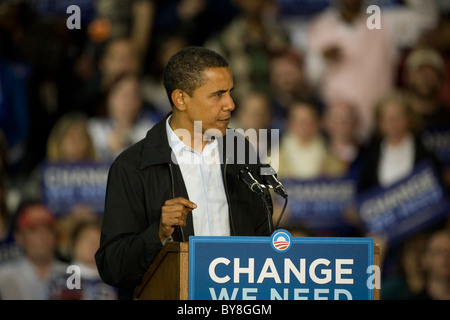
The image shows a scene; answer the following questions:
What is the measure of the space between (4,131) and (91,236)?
124 cm

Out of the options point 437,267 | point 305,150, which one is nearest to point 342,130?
point 305,150

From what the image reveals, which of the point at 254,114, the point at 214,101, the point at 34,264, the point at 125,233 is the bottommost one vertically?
the point at 125,233

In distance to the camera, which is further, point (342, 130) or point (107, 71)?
point (342, 130)

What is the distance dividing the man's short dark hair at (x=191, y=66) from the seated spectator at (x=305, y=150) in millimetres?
3411

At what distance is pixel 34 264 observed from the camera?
6215 mm

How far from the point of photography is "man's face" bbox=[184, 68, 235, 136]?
116 inches

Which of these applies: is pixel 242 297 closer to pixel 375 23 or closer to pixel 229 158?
pixel 229 158

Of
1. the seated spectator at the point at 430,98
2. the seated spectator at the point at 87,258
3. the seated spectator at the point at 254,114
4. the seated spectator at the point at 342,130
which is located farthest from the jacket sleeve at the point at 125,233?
the seated spectator at the point at 430,98

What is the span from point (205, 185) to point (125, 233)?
1.34 feet

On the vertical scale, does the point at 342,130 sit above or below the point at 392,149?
above

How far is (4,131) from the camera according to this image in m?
6.30

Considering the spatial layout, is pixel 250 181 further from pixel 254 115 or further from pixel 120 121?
pixel 120 121

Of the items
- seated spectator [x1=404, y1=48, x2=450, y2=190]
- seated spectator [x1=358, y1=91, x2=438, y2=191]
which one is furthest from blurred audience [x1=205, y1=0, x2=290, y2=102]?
seated spectator [x1=404, y1=48, x2=450, y2=190]

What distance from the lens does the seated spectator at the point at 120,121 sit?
6320 millimetres
